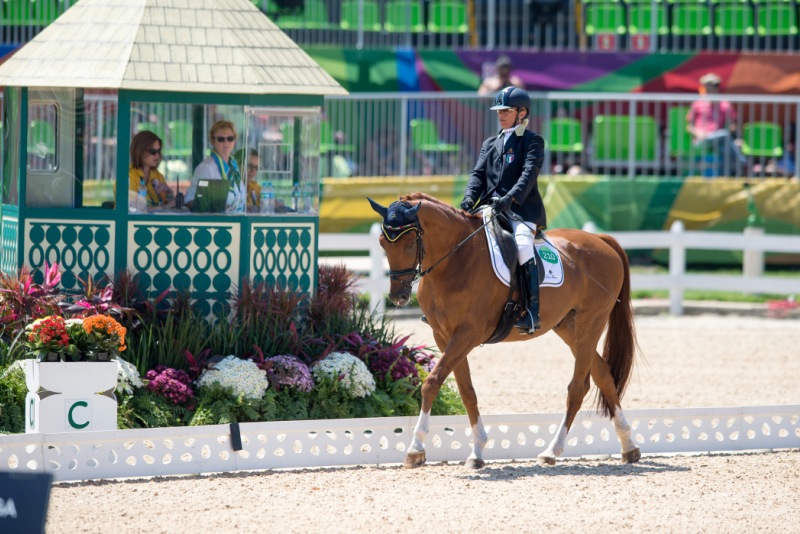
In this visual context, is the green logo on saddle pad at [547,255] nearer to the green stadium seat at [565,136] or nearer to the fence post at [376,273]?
the fence post at [376,273]

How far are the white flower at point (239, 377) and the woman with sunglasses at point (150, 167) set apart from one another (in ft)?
5.76

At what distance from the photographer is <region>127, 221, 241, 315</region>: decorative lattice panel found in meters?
9.60

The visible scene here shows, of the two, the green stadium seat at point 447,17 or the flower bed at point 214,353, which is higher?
the green stadium seat at point 447,17

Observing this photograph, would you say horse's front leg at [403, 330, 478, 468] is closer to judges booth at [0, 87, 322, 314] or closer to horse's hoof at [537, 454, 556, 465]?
horse's hoof at [537, 454, 556, 465]

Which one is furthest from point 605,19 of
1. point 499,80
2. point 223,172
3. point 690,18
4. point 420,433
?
point 420,433

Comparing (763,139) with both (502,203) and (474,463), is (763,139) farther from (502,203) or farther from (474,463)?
(474,463)

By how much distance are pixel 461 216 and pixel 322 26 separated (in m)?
13.1

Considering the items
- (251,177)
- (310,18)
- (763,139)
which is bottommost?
(251,177)

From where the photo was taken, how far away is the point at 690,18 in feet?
69.6

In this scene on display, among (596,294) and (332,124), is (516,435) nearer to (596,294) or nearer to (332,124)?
(596,294)

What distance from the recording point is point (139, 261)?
378 inches

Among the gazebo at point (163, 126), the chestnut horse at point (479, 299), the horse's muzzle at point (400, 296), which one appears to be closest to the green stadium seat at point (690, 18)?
the gazebo at point (163, 126)

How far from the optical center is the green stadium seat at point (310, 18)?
20.6 m

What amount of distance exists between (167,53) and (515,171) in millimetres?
3022
